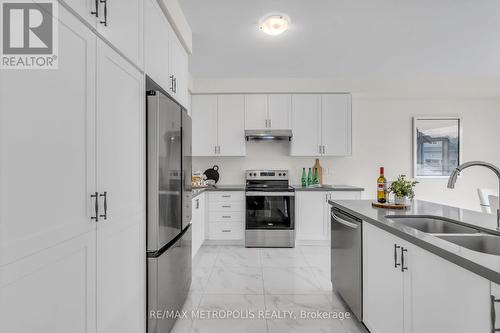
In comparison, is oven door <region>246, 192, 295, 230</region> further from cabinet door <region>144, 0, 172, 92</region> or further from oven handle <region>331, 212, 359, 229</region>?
cabinet door <region>144, 0, 172, 92</region>

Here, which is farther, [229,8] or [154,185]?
[229,8]

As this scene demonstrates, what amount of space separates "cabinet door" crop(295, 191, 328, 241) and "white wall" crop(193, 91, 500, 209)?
0.64m

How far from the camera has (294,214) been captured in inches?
156

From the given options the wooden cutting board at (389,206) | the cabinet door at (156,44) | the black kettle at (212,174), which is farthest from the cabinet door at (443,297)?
the black kettle at (212,174)

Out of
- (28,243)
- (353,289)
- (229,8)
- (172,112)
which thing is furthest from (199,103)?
(28,243)

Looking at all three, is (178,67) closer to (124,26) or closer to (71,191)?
(124,26)

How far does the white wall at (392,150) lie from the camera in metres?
4.59

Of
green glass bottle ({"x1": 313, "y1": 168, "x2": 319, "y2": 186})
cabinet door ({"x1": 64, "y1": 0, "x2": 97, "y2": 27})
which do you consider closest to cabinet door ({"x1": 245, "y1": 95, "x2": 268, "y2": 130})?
green glass bottle ({"x1": 313, "y1": 168, "x2": 319, "y2": 186})

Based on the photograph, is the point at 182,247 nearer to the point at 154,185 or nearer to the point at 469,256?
the point at 154,185

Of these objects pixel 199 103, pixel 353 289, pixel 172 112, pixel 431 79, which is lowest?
pixel 353 289

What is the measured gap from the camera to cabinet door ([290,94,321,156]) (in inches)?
167

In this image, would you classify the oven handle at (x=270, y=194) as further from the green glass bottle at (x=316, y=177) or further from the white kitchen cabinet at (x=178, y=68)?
the white kitchen cabinet at (x=178, y=68)

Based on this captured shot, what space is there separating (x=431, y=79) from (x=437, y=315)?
12.6 ft

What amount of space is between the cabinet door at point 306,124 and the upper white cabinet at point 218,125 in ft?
2.76
